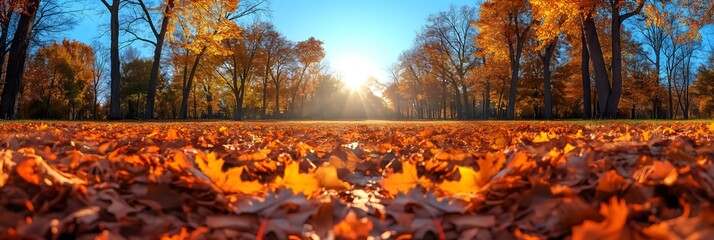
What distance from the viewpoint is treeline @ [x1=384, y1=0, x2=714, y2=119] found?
48.3 feet

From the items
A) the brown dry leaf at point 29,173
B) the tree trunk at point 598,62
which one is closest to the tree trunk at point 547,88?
the tree trunk at point 598,62

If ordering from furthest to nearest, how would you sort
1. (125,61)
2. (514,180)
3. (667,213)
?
(125,61) < (514,180) < (667,213)

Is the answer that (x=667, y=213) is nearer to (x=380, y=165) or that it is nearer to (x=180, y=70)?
(x=380, y=165)

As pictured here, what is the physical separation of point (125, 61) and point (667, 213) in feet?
192

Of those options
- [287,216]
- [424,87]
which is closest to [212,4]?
[287,216]

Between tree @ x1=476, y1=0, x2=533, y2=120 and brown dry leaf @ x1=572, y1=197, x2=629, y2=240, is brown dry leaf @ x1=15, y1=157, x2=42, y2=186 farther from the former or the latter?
tree @ x1=476, y1=0, x2=533, y2=120

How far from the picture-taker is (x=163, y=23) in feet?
57.0

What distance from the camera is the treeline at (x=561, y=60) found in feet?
48.3

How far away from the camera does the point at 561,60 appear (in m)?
39.3

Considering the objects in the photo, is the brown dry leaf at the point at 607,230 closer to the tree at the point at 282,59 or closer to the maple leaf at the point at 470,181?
the maple leaf at the point at 470,181

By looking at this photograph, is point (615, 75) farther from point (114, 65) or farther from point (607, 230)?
point (114, 65)

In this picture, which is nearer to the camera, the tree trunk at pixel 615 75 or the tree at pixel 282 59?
the tree trunk at pixel 615 75

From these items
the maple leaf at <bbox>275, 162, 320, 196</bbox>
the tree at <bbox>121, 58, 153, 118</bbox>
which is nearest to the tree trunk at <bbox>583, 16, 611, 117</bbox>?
the maple leaf at <bbox>275, 162, 320, 196</bbox>

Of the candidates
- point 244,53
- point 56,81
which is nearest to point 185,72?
point 244,53
